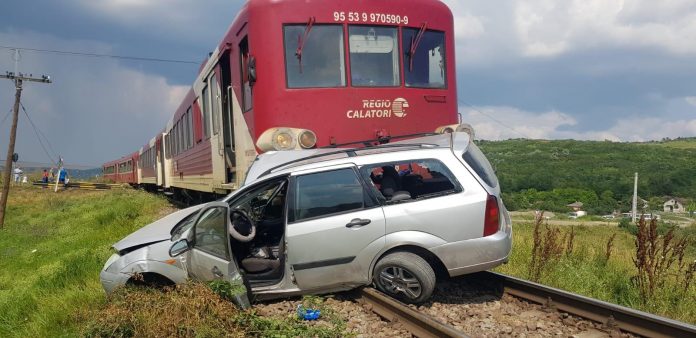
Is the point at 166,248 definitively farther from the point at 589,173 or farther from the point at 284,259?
the point at 589,173

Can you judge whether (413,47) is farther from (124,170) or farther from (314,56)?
(124,170)

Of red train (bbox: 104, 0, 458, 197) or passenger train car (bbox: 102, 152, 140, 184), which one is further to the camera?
passenger train car (bbox: 102, 152, 140, 184)

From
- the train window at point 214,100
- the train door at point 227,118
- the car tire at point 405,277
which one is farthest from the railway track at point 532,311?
the train window at point 214,100

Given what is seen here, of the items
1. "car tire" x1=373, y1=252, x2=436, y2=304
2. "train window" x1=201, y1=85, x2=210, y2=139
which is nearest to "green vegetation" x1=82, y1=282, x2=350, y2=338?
"car tire" x1=373, y1=252, x2=436, y2=304

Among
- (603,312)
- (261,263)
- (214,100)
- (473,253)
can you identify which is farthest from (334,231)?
(214,100)

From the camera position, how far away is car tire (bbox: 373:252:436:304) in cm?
520

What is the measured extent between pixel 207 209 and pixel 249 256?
875 millimetres

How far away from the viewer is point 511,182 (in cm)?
5228

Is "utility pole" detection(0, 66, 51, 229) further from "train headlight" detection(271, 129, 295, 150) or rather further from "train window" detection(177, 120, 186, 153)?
"train headlight" detection(271, 129, 295, 150)

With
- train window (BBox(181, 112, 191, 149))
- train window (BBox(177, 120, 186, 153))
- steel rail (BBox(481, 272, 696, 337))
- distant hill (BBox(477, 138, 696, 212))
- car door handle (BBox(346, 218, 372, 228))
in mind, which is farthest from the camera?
distant hill (BBox(477, 138, 696, 212))

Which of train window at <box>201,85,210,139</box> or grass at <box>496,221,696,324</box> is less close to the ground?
train window at <box>201,85,210,139</box>

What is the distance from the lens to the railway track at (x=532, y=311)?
4207mm

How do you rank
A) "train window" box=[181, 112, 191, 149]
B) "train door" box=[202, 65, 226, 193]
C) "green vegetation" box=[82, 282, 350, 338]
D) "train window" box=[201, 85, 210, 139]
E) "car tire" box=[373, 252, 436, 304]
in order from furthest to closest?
"train window" box=[181, 112, 191, 149], "train window" box=[201, 85, 210, 139], "train door" box=[202, 65, 226, 193], "car tire" box=[373, 252, 436, 304], "green vegetation" box=[82, 282, 350, 338]

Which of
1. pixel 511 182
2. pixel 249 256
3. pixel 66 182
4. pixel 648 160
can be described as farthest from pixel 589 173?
pixel 249 256
